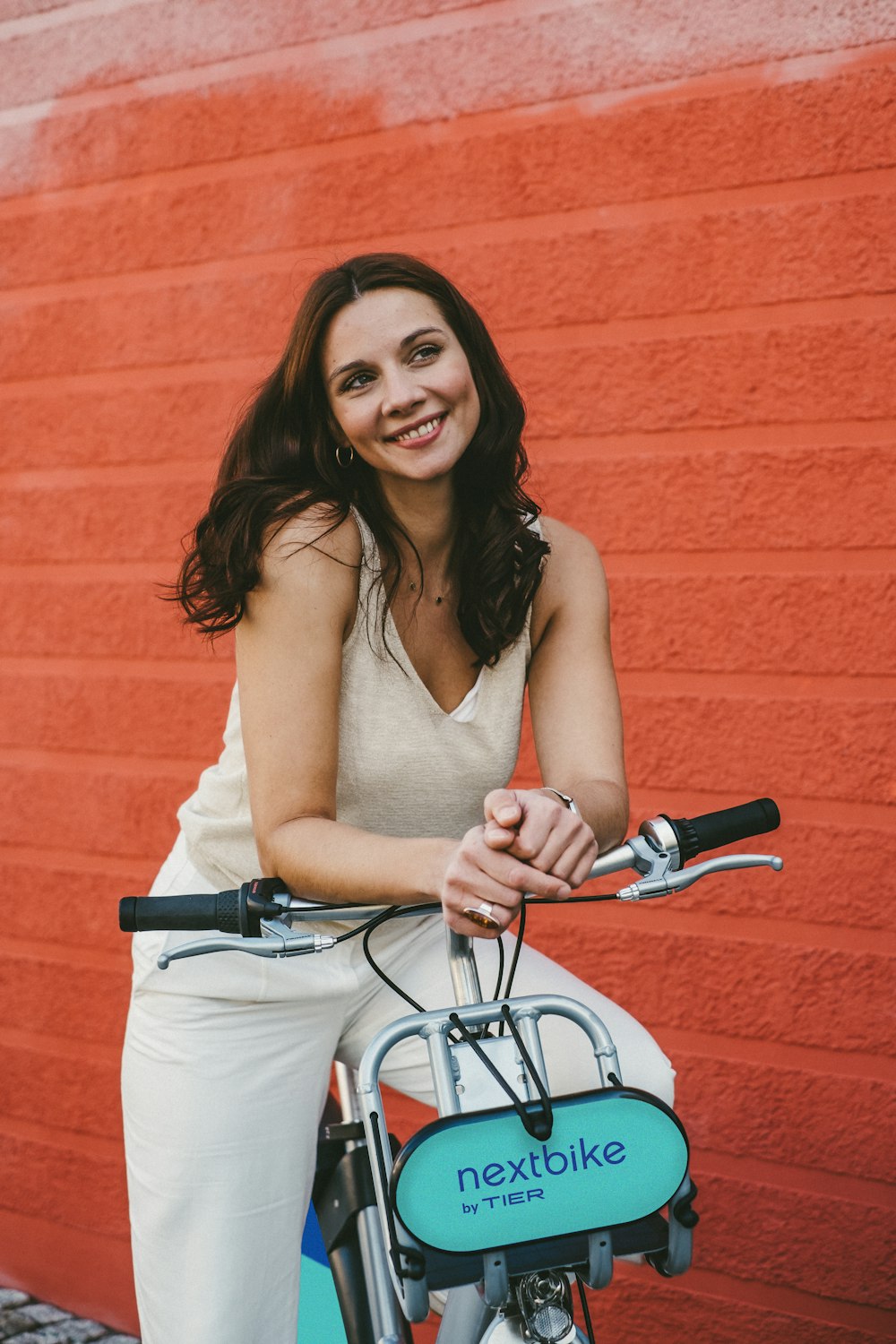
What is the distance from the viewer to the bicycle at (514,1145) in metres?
1.22

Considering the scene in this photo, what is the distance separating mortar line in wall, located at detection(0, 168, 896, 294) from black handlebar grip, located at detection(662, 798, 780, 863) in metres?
1.64

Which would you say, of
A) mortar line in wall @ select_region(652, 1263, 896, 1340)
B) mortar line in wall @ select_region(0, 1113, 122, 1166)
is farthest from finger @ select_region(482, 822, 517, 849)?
mortar line in wall @ select_region(0, 1113, 122, 1166)

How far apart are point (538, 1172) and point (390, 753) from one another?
2.30 ft

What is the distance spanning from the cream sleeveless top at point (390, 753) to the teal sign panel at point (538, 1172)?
2.14ft

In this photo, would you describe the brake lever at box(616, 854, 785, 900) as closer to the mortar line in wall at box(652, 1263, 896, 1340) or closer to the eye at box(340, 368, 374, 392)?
the eye at box(340, 368, 374, 392)

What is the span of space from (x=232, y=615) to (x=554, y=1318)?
107 cm

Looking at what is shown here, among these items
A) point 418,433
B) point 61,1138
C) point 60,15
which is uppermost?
point 60,15

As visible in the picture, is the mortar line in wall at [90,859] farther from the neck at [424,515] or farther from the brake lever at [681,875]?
the brake lever at [681,875]

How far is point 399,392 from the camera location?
182 centimetres

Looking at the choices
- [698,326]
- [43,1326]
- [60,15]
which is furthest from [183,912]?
[60,15]

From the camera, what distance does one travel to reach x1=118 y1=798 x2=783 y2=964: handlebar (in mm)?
1374

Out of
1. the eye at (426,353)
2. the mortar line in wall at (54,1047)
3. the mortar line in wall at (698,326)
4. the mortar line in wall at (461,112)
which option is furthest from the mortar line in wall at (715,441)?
the mortar line in wall at (54,1047)

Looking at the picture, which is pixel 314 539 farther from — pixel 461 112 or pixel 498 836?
pixel 461 112

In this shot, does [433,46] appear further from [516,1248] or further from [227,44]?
[516,1248]
